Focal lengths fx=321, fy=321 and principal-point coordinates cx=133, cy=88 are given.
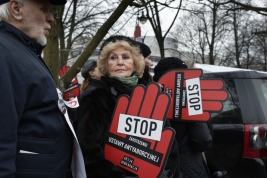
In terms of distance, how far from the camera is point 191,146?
275cm

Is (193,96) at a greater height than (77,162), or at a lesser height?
greater

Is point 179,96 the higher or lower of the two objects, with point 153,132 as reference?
higher

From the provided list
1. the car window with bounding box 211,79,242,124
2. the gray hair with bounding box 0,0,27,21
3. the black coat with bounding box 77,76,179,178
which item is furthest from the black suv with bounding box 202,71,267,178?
the gray hair with bounding box 0,0,27,21

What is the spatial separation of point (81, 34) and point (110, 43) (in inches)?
Answer: 387

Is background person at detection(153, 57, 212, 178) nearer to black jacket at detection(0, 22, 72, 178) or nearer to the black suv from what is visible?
the black suv

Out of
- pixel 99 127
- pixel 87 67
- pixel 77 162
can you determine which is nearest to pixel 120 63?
pixel 99 127

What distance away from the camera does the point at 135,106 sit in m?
1.96

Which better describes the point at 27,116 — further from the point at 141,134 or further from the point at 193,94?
the point at 193,94

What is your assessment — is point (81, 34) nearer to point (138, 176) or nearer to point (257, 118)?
point (257, 118)

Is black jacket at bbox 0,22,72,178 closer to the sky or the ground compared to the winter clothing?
closer to the ground

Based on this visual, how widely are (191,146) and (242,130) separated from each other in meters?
0.66

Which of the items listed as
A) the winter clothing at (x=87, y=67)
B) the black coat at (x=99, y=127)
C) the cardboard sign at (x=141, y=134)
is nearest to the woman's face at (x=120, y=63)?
the black coat at (x=99, y=127)

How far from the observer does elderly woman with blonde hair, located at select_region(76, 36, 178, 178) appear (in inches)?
74.0

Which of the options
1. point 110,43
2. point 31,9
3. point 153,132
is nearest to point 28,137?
point 31,9
